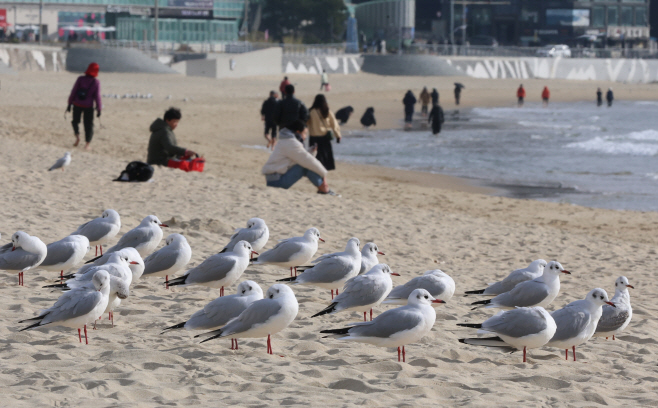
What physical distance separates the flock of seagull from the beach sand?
0.20 m

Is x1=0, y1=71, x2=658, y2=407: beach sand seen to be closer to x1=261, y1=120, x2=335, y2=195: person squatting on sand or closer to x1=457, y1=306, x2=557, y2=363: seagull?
x1=457, y1=306, x2=557, y2=363: seagull

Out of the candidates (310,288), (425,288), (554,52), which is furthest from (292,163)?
(554,52)

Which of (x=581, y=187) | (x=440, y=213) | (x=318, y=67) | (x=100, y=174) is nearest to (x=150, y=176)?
(x=100, y=174)

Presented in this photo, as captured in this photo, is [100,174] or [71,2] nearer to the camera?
[100,174]

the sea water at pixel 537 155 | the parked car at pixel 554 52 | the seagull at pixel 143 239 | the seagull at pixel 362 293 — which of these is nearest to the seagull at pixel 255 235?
the seagull at pixel 143 239

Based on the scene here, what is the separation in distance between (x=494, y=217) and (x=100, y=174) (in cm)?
647

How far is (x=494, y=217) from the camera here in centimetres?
1420

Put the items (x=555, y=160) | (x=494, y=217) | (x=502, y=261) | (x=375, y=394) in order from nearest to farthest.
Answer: (x=375, y=394) < (x=502, y=261) < (x=494, y=217) < (x=555, y=160)

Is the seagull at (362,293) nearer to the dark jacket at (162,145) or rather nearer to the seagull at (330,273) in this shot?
the seagull at (330,273)

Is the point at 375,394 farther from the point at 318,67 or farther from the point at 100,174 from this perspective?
the point at 318,67

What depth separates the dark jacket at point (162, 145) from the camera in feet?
45.1

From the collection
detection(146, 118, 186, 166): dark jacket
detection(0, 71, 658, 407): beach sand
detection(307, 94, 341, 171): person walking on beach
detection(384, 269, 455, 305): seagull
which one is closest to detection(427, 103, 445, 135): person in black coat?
detection(0, 71, 658, 407): beach sand

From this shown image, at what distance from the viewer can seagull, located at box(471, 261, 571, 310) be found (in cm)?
694

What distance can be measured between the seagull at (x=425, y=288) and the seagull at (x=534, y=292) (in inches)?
10.4
